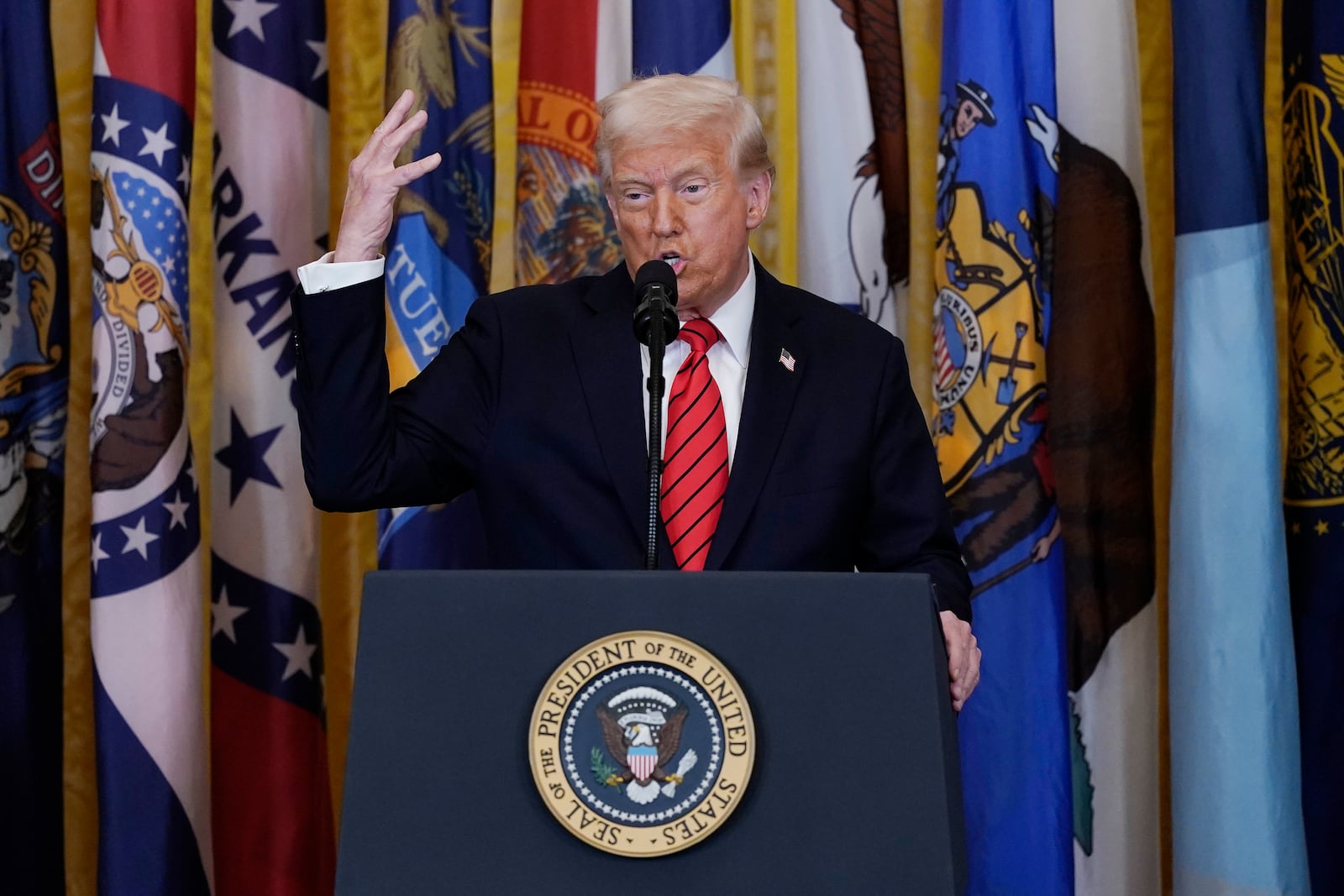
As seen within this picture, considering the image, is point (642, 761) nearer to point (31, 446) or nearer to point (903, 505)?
point (903, 505)

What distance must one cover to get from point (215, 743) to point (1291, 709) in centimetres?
192

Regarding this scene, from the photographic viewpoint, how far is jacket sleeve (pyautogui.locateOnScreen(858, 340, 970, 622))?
6.22 ft

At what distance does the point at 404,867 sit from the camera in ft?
3.67

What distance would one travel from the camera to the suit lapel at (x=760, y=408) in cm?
172

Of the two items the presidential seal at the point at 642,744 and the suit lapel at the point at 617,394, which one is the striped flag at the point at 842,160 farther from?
the presidential seal at the point at 642,744

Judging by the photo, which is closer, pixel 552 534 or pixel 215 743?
pixel 552 534

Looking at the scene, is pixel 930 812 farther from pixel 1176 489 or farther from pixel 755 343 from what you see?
pixel 1176 489

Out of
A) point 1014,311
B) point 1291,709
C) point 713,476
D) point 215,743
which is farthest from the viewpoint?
point 215,743

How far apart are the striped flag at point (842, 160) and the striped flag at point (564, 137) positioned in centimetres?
37

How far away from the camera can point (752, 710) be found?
1.12 meters

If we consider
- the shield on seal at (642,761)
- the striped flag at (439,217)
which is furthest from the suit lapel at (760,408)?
the striped flag at (439,217)

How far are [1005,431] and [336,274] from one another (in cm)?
136

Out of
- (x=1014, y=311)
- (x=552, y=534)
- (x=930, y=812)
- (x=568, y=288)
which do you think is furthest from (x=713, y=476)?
(x=1014, y=311)

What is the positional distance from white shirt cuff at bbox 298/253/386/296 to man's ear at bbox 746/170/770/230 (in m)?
0.62
